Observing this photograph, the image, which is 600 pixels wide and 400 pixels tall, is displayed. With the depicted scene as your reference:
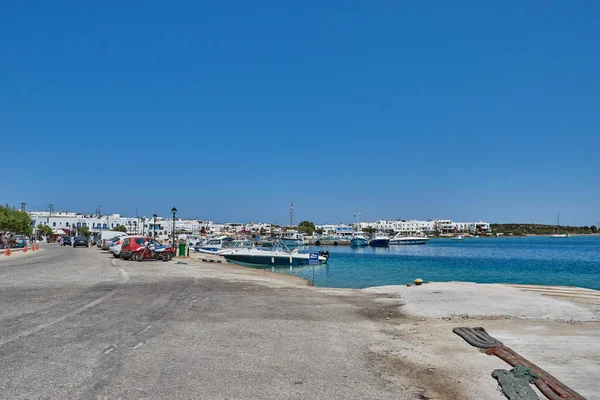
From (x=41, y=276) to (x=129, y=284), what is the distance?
543cm

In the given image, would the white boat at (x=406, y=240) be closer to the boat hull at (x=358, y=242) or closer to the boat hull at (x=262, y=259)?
the boat hull at (x=358, y=242)

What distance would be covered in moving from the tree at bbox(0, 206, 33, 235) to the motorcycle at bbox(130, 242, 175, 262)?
53.7 m

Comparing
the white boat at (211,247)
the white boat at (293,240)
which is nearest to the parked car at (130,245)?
the white boat at (211,247)

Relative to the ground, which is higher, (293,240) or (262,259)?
(262,259)

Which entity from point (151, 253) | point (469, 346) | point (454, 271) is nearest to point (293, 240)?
point (454, 271)

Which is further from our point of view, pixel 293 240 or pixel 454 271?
pixel 293 240

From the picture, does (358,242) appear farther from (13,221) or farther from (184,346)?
(184,346)

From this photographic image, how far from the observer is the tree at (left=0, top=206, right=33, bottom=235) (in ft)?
267

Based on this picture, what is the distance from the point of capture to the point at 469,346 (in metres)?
10.3

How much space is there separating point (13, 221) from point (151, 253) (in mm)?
60649

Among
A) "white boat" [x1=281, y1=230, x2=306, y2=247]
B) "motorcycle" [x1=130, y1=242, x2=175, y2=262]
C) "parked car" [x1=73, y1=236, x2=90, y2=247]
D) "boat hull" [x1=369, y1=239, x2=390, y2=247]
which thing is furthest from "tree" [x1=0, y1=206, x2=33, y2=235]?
"boat hull" [x1=369, y1=239, x2=390, y2=247]

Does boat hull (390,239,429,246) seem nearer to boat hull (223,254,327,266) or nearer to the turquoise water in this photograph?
the turquoise water

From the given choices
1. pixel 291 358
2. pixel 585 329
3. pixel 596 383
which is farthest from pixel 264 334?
pixel 585 329

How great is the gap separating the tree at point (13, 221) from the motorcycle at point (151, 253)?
53714 mm
